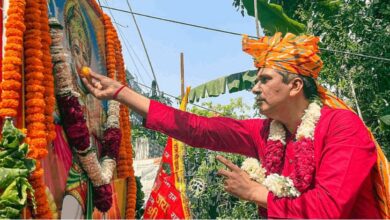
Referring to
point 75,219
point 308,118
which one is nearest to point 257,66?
point 308,118

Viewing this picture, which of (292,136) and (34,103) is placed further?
(292,136)

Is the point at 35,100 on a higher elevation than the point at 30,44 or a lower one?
lower

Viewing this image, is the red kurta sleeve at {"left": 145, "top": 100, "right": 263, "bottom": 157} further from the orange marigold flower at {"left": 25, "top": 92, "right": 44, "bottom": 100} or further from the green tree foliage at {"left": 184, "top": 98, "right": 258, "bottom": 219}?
the green tree foliage at {"left": 184, "top": 98, "right": 258, "bottom": 219}

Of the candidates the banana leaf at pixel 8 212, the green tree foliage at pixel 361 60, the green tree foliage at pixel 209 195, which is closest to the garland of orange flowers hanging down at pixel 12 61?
the banana leaf at pixel 8 212

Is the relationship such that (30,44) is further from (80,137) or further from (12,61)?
(80,137)

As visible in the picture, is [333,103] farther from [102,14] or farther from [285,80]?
[102,14]

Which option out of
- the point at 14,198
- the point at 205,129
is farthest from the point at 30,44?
the point at 205,129

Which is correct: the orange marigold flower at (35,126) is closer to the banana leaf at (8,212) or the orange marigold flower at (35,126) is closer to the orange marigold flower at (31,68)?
the orange marigold flower at (31,68)

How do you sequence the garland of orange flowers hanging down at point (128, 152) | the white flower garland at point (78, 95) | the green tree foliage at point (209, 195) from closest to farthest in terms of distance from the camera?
the white flower garland at point (78, 95)
the garland of orange flowers hanging down at point (128, 152)
the green tree foliage at point (209, 195)

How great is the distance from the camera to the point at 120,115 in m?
5.26

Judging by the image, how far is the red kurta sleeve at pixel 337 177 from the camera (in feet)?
8.95

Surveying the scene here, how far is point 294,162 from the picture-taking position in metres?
3.15

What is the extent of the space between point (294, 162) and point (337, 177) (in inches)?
16.9

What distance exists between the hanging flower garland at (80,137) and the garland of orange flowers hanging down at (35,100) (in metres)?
0.40
